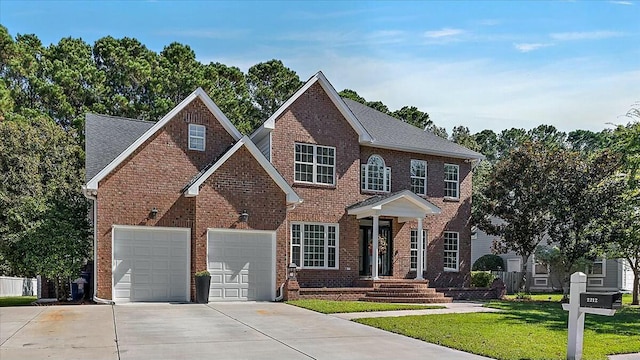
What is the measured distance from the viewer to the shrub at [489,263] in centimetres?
3391

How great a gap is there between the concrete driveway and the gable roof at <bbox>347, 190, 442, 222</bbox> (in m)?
7.10

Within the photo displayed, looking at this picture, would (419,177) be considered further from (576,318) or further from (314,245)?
(576,318)

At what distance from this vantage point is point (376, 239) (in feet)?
72.3

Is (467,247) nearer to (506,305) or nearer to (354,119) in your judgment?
(506,305)

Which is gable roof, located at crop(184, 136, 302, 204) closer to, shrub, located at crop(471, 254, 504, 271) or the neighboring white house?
the neighboring white house

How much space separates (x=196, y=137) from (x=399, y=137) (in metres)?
9.16

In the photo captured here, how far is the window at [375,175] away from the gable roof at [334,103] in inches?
49.3

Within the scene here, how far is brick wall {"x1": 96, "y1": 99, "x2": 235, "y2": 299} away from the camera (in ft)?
59.3

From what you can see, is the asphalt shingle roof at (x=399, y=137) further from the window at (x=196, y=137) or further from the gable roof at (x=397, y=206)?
the window at (x=196, y=137)

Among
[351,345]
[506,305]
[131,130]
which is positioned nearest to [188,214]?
[131,130]

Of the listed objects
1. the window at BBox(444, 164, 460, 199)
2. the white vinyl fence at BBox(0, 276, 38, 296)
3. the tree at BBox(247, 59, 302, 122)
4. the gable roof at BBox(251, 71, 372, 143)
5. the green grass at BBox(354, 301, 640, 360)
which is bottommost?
the white vinyl fence at BBox(0, 276, 38, 296)

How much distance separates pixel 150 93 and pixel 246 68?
9.54 metres

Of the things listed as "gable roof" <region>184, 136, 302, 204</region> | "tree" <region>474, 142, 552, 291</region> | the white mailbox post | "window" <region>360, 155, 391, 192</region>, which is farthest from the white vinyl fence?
the white mailbox post

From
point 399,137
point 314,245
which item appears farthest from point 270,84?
point 314,245
